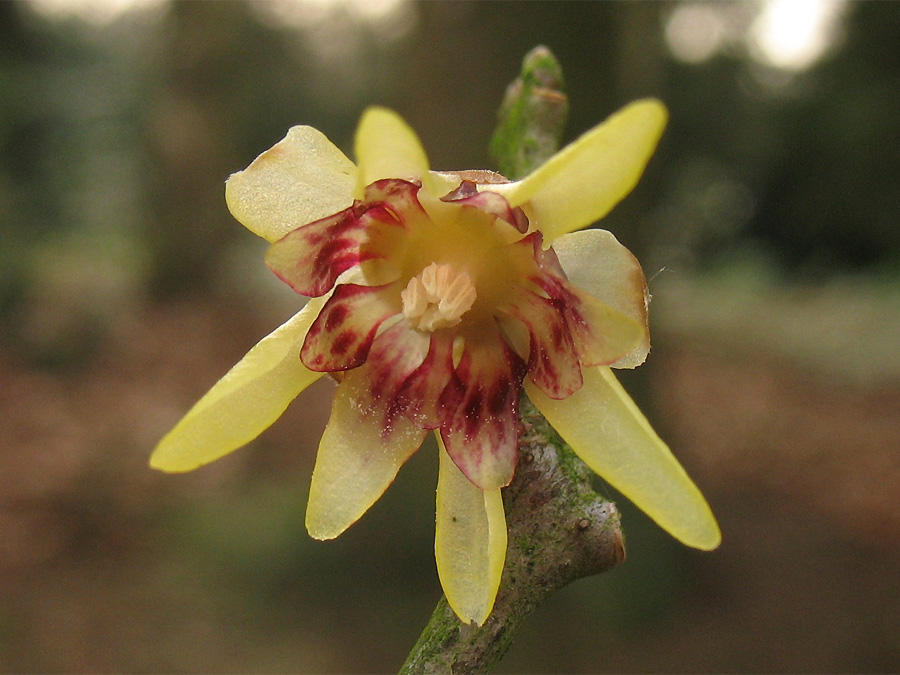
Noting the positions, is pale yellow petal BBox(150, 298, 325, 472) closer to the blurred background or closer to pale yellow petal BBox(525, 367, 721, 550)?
pale yellow petal BBox(525, 367, 721, 550)

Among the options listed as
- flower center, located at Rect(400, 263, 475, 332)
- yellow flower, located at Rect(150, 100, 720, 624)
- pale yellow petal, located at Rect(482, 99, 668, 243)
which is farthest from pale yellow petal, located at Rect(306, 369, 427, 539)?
pale yellow petal, located at Rect(482, 99, 668, 243)

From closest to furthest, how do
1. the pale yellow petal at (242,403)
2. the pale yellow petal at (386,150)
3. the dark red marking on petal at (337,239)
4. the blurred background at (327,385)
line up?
the pale yellow petal at (386,150) < the pale yellow petal at (242,403) < the dark red marking on petal at (337,239) < the blurred background at (327,385)

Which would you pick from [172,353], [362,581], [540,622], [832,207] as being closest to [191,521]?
[362,581]

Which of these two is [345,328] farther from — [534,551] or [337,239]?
[534,551]

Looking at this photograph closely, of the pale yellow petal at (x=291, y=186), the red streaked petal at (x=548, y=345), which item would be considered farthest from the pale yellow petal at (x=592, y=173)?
the pale yellow petal at (x=291, y=186)

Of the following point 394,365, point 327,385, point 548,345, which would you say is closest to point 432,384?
point 394,365

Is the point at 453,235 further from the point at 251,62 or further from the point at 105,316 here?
the point at 251,62

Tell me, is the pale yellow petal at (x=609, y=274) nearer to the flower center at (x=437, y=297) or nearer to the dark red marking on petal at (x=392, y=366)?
the flower center at (x=437, y=297)
